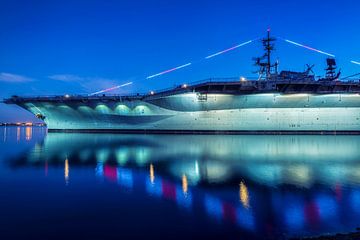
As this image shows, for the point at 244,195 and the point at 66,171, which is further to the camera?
the point at 66,171

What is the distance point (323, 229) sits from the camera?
5.34 meters

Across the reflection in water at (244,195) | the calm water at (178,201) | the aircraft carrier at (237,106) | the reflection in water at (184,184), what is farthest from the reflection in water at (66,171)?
the aircraft carrier at (237,106)

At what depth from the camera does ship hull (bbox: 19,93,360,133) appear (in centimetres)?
3597

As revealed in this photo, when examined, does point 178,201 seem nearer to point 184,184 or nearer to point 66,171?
point 184,184

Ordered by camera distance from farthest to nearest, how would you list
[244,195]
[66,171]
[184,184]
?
[66,171]
[184,184]
[244,195]

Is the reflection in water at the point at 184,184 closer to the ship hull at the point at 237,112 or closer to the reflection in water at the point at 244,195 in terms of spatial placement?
the reflection in water at the point at 244,195

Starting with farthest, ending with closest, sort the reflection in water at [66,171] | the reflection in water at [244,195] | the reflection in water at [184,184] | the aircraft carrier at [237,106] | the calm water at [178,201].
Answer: the aircraft carrier at [237,106] → the reflection in water at [66,171] → the reflection in water at [184,184] → the reflection in water at [244,195] → the calm water at [178,201]

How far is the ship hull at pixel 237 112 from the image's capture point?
118 feet

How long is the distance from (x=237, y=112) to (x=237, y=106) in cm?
95

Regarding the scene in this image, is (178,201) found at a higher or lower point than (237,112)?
lower


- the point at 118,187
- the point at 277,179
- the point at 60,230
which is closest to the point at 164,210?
the point at 60,230

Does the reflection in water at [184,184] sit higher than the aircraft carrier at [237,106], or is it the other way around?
the aircraft carrier at [237,106]

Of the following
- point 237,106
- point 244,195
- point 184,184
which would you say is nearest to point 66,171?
point 184,184

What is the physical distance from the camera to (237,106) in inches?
1452
